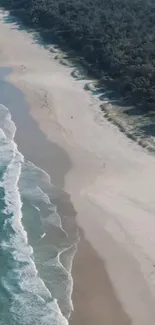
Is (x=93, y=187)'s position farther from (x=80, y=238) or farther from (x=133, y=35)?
(x=133, y=35)

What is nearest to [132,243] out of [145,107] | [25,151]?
[25,151]

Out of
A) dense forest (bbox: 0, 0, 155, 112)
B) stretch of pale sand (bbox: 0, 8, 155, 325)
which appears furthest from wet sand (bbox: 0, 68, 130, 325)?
dense forest (bbox: 0, 0, 155, 112)

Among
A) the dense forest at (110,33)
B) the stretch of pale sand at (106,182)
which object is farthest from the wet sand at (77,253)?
the dense forest at (110,33)

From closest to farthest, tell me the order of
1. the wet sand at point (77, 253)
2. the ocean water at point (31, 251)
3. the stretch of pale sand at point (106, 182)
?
the wet sand at point (77, 253), the ocean water at point (31, 251), the stretch of pale sand at point (106, 182)

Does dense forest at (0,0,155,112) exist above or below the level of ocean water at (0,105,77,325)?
below

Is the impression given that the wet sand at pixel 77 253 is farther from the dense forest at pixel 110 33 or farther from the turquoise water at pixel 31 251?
the dense forest at pixel 110 33

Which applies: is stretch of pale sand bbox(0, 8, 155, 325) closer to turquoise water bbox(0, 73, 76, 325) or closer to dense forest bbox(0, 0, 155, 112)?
turquoise water bbox(0, 73, 76, 325)

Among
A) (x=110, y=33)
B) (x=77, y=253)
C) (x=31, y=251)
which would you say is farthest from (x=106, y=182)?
(x=110, y=33)
